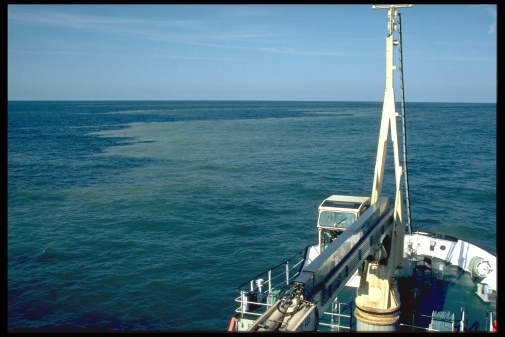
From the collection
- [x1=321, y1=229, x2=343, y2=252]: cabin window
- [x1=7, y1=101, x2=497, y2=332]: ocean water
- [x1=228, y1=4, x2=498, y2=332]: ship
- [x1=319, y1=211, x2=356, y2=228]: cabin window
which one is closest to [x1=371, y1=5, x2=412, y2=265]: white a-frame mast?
[x1=228, y1=4, x2=498, y2=332]: ship

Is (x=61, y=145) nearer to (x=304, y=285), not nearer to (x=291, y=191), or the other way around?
(x=291, y=191)

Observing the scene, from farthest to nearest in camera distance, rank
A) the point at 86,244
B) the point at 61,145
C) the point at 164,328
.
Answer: the point at 61,145
the point at 86,244
the point at 164,328

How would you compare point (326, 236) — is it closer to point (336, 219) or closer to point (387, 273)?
point (336, 219)

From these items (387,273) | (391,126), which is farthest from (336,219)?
(391,126)

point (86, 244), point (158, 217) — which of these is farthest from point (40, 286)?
point (158, 217)
